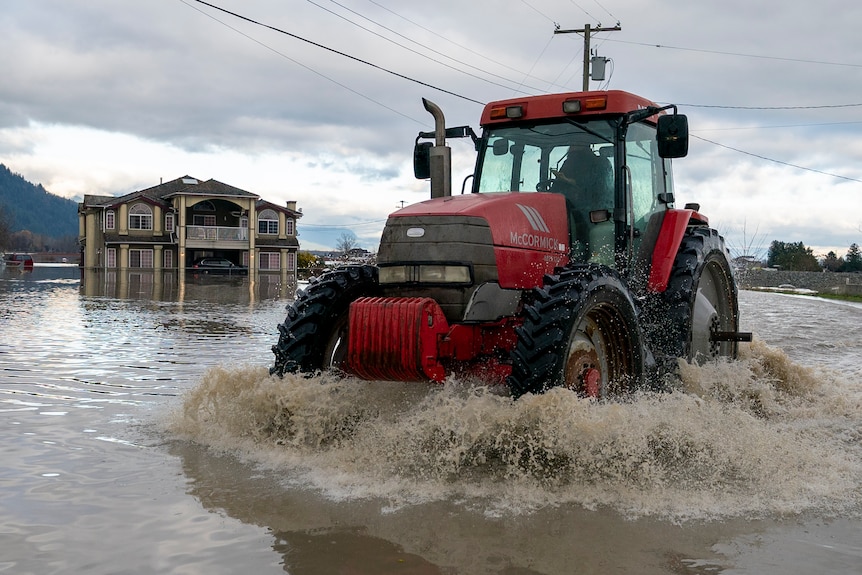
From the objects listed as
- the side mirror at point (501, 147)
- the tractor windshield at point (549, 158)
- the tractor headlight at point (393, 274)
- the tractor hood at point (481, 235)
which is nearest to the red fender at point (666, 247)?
the tractor windshield at point (549, 158)

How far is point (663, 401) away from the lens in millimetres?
5547

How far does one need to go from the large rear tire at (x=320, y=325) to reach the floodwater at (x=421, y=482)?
23 centimetres

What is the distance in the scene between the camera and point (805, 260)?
68.8 m

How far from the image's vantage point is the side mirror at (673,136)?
20.8ft

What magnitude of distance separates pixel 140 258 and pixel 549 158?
5160 cm

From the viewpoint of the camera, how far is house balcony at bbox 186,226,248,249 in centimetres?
5334

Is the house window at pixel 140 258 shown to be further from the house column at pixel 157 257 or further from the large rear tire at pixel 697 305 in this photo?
the large rear tire at pixel 697 305

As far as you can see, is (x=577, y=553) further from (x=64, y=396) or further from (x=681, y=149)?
(x=64, y=396)

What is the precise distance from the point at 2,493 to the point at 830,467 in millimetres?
5029

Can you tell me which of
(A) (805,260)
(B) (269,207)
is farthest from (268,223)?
(A) (805,260)

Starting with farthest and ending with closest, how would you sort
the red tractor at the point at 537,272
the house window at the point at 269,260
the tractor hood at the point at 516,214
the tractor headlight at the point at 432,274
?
1. the house window at the point at 269,260
2. the tractor hood at the point at 516,214
3. the tractor headlight at the point at 432,274
4. the red tractor at the point at 537,272

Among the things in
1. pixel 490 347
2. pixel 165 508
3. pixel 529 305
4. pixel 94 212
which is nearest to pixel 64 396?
pixel 165 508

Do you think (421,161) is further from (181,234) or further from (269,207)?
(269,207)

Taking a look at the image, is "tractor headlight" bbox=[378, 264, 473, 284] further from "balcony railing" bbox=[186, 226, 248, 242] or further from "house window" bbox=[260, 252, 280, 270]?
"house window" bbox=[260, 252, 280, 270]
